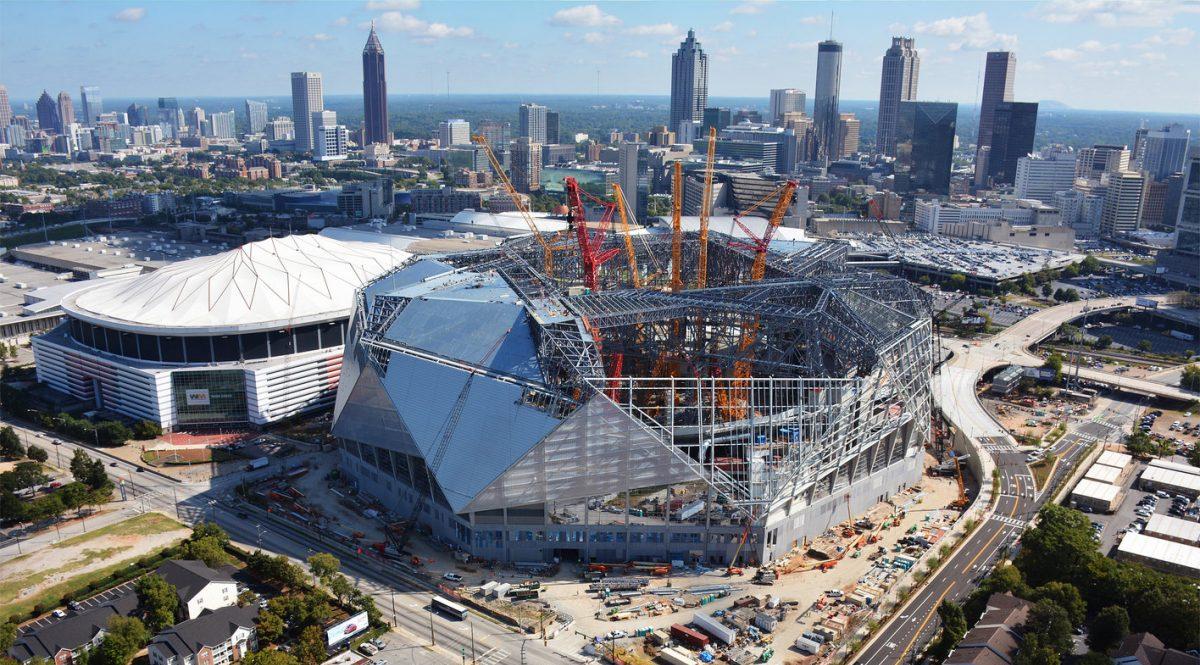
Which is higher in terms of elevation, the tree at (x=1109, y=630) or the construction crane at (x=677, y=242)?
the construction crane at (x=677, y=242)

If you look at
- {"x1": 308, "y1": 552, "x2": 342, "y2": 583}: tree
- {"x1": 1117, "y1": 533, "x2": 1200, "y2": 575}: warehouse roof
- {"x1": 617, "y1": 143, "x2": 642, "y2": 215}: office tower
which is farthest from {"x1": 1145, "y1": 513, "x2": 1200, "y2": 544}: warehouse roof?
{"x1": 617, "y1": 143, "x2": 642, "y2": 215}: office tower

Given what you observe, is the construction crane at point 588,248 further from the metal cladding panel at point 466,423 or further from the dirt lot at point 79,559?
the dirt lot at point 79,559

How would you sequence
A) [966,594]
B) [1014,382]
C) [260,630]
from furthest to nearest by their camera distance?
[1014,382]
[966,594]
[260,630]

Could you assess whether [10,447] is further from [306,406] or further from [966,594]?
[966,594]

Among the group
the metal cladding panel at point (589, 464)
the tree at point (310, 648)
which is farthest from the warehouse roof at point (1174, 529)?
the tree at point (310, 648)

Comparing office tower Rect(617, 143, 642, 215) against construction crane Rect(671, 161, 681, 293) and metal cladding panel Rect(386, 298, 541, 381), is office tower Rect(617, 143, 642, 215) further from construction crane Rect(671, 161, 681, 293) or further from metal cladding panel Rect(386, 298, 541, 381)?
metal cladding panel Rect(386, 298, 541, 381)

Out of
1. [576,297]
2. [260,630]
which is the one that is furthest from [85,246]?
Answer: [260,630]
